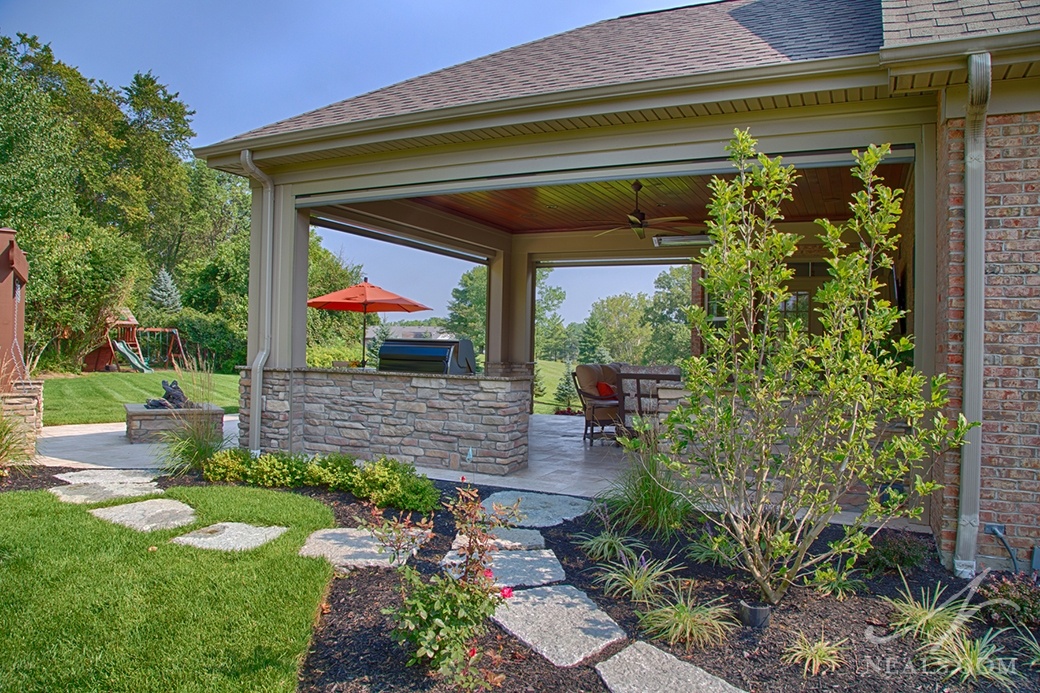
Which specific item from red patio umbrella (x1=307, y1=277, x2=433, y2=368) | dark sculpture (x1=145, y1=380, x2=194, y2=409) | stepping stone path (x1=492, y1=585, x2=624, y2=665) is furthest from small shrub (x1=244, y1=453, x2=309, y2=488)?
red patio umbrella (x1=307, y1=277, x2=433, y2=368)

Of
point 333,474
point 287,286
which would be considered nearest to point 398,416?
point 333,474

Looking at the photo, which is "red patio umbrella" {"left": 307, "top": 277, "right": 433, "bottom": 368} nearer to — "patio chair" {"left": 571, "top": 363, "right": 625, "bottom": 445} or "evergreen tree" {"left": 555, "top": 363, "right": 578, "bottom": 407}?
"patio chair" {"left": 571, "top": 363, "right": 625, "bottom": 445}

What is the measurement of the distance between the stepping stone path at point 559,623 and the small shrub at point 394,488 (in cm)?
156

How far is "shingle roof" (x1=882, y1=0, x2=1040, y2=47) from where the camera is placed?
3520 mm

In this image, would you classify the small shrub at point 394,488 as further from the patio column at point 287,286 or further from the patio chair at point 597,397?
the patio chair at point 597,397

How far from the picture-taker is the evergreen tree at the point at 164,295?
2031 cm

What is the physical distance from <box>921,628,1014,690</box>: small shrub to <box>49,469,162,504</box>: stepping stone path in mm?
4726

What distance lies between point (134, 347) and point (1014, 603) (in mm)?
19209

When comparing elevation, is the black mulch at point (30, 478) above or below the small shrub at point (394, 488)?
below

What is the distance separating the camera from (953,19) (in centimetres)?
376

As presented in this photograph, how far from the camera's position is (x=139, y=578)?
314 cm

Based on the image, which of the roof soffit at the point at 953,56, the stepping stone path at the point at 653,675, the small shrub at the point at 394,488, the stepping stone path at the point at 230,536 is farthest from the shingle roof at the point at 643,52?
the stepping stone path at the point at 653,675

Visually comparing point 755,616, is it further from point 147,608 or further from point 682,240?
point 682,240

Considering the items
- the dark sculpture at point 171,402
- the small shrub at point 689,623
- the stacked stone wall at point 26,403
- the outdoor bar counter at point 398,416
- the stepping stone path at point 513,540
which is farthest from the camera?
the dark sculpture at point 171,402
